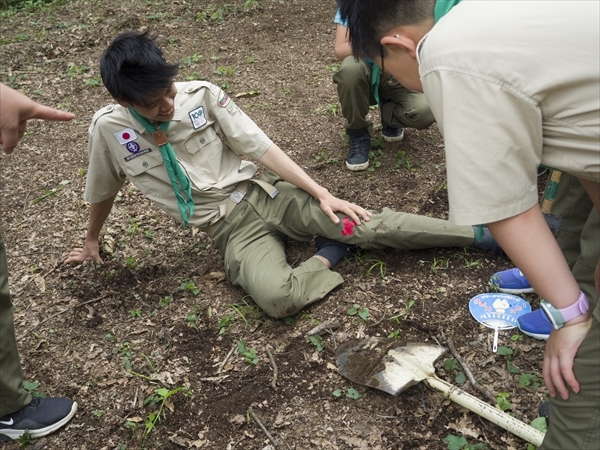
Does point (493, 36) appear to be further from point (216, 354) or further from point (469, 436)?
point (216, 354)

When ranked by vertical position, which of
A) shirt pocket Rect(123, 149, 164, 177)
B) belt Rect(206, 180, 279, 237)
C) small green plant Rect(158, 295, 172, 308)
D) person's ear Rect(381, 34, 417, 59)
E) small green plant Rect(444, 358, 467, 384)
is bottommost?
small green plant Rect(158, 295, 172, 308)

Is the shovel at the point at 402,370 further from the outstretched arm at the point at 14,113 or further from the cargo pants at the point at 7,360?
the outstretched arm at the point at 14,113

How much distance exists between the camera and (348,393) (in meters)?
2.21

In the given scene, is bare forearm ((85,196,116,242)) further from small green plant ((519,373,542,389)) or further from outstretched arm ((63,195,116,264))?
small green plant ((519,373,542,389))

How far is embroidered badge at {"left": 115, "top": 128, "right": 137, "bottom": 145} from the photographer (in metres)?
2.69

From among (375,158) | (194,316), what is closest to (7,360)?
(194,316)

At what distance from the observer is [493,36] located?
3.76 ft

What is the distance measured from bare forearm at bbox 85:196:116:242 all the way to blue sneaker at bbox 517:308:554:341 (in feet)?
6.68

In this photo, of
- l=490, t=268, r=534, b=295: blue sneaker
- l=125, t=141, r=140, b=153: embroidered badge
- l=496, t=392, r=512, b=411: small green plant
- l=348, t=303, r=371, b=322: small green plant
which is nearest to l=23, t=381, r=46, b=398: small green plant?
l=125, t=141, r=140, b=153: embroidered badge

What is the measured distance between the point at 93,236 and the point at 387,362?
1.71 m

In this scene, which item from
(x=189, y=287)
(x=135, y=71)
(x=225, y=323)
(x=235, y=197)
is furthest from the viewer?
(x=235, y=197)

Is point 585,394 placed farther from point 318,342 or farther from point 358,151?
point 358,151

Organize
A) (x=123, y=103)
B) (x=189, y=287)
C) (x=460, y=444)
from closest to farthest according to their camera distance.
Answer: (x=460, y=444) → (x=123, y=103) → (x=189, y=287)

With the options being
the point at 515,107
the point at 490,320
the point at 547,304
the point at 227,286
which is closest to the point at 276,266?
the point at 227,286
